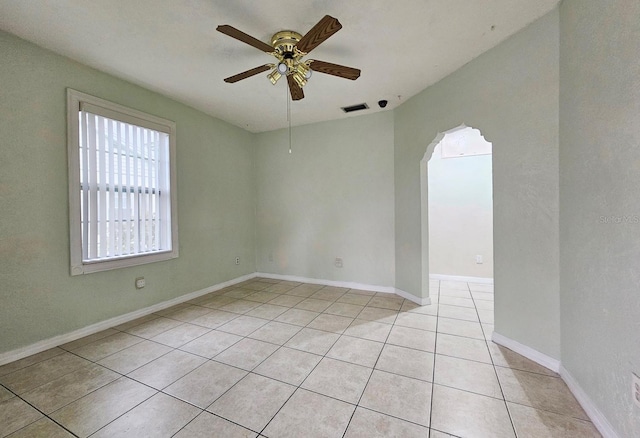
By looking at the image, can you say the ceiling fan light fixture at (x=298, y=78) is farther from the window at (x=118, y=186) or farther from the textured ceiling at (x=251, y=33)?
the window at (x=118, y=186)

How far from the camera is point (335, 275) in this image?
3.97 metres

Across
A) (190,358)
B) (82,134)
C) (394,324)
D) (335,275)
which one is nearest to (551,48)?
(394,324)

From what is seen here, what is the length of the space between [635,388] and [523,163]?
1.50m

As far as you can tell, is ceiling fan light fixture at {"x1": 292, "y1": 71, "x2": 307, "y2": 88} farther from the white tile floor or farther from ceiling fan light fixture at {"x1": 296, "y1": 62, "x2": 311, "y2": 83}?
the white tile floor

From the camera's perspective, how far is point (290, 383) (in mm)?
1688

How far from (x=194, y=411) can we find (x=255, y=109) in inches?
134

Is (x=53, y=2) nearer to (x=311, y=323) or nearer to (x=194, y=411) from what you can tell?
(x=194, y=411)

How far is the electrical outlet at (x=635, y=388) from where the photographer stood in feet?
3.52

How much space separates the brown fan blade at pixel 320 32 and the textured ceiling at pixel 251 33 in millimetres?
242

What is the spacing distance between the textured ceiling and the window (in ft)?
1.58

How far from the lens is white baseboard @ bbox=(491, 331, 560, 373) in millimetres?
1781

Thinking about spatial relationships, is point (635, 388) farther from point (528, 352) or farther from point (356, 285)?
point (356, 285)

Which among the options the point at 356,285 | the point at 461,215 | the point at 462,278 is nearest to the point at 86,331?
the point at 356,285

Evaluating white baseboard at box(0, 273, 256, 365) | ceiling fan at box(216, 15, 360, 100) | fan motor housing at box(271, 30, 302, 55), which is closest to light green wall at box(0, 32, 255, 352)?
white baseboard at box(0, 273, 256, 365)
